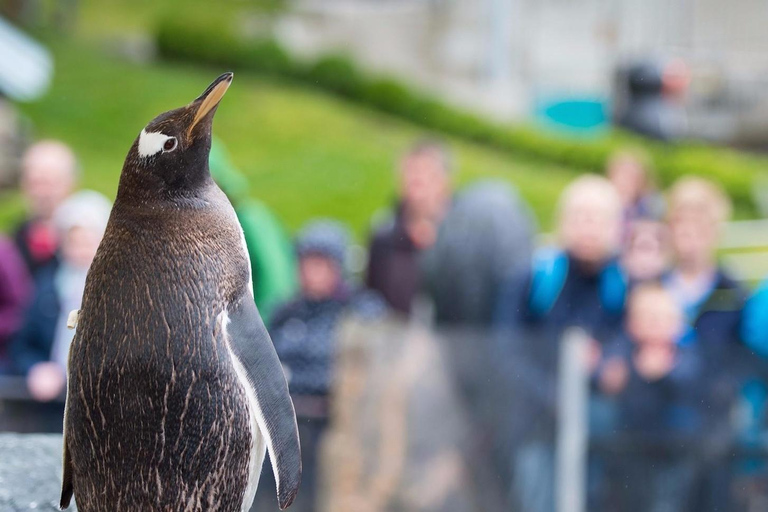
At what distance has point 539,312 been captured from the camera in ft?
15.1

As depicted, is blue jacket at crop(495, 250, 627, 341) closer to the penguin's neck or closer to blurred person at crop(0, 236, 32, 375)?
blurred person at crop(0, 236, 32, 375)

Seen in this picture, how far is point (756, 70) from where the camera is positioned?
17891 mm

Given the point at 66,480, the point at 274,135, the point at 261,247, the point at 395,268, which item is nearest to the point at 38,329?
the point at 261,247

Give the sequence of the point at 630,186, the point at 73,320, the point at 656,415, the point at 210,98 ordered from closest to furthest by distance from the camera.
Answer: the point at 210,98, the point at 73,320, the point at 656,415, the point at 630,186

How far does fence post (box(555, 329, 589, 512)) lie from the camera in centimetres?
438

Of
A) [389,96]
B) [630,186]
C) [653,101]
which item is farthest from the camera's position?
[389,96]

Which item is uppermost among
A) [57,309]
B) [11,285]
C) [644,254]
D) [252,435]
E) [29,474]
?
[644,254]

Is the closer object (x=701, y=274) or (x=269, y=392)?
(x=269, y=392)

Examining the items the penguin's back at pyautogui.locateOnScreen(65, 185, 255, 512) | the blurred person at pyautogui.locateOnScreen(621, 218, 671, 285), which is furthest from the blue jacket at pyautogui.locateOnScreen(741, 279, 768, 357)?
the penguin's back at pyautogui.locateOnScreen(65, 185, 255, 512)

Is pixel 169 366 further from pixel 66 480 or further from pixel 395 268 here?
pixel 395 268

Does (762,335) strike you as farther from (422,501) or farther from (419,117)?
(419,117)

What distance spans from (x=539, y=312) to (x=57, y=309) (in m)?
1.89

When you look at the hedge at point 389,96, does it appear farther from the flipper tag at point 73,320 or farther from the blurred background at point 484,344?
the flipper tag at point 73,320

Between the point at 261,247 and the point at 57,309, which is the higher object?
the point at 261,247
